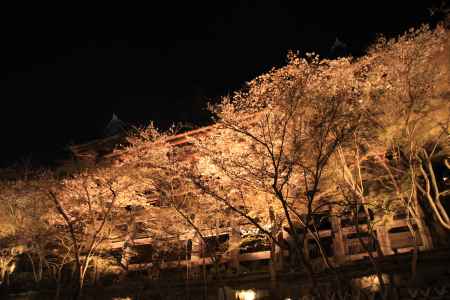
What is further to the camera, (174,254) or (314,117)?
(174,254)

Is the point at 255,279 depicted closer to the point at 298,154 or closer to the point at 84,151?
the point at 298,154

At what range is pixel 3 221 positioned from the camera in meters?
18.1

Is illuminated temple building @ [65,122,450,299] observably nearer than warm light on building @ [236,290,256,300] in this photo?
Yes

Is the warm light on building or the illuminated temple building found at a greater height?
the illuminated temple building

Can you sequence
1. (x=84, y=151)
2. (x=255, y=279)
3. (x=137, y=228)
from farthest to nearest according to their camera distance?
1. (x=84, y=151)
2. (x=137, y=228)
3. (x=255, y=279)

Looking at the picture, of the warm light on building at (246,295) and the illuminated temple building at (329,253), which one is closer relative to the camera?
the illuminated temple building at (329,253)

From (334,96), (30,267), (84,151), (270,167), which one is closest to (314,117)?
(334,96)

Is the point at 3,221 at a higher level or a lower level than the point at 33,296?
higher

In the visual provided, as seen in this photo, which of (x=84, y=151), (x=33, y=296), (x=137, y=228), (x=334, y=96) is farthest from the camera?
(x=84, y=151)

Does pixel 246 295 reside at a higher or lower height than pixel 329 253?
lower

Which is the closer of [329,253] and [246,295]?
[246,295]

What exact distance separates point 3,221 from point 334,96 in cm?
1673

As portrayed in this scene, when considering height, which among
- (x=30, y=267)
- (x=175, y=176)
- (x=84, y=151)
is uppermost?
(x=84, y=151)

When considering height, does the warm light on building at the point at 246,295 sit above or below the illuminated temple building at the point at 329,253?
below
